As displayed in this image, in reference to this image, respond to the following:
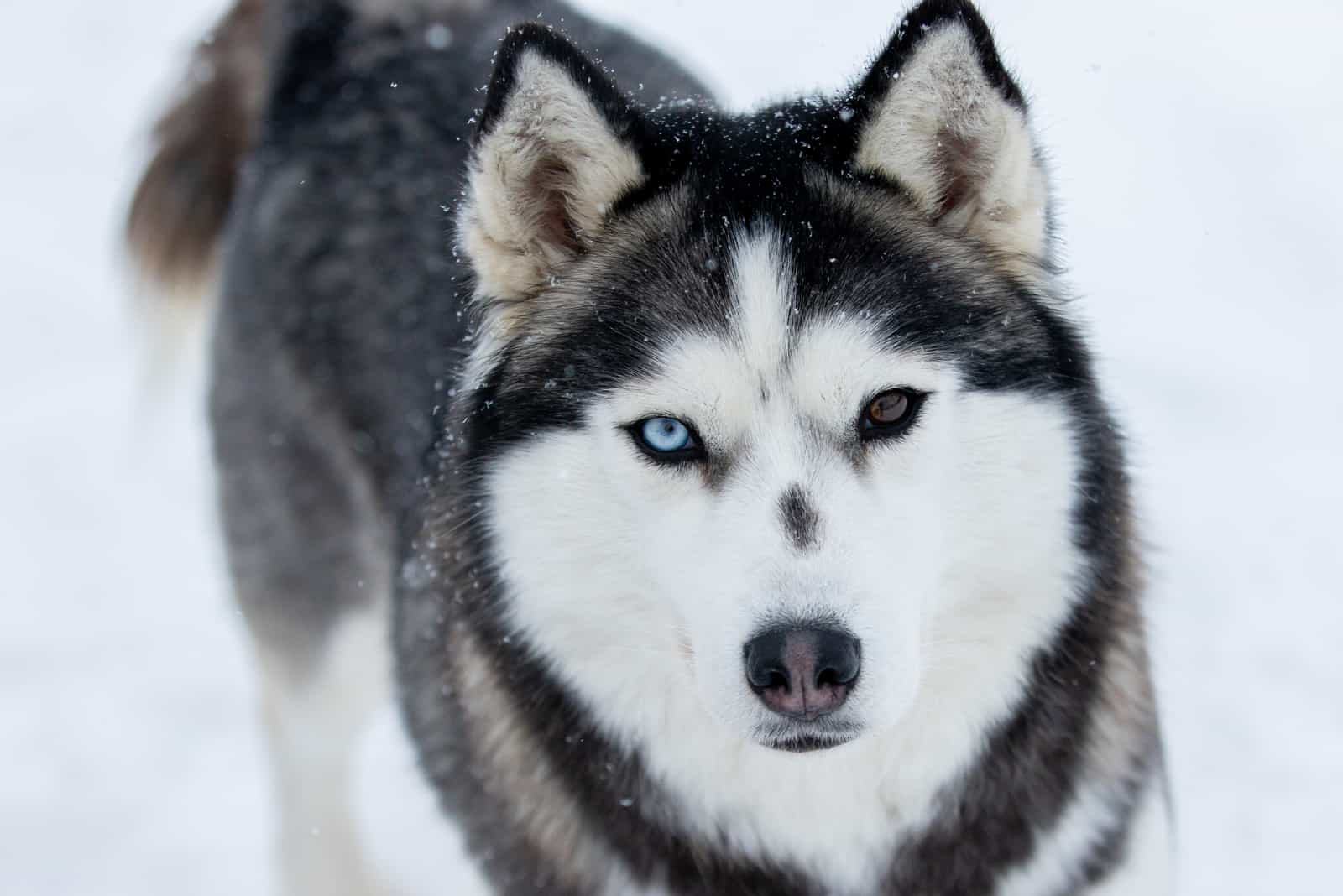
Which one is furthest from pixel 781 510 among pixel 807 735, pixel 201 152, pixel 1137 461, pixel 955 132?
pixel 201 152

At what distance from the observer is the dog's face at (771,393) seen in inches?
73.2

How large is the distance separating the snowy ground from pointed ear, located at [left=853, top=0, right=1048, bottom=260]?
409mm

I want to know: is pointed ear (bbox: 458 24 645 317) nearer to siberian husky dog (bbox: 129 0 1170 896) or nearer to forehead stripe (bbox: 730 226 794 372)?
siberian husky dog (bbox: 129 0 1170 896)

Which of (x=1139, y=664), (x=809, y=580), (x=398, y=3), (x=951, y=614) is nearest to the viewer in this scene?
(x=809, y=580)

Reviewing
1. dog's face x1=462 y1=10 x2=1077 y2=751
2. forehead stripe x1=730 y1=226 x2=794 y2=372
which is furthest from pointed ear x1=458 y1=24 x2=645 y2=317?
forehead stripe x1=730 y1=226 x2=794 y2=372

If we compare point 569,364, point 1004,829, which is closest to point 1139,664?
point 1004,829

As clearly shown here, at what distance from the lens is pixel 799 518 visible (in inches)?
72.8

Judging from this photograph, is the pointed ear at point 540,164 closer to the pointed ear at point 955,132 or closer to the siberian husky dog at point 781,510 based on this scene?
the siberian husky dog at point 781,510

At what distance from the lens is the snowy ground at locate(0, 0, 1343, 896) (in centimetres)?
369

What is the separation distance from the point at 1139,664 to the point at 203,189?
272cm

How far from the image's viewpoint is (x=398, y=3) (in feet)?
11.5

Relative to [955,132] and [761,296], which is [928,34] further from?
[761,296]

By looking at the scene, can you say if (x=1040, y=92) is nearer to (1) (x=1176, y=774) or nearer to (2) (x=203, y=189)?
(1) (x=1176, y=774)

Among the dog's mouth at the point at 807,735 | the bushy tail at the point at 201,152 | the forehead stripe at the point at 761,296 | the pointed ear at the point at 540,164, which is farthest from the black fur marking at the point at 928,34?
the bushy tail at the point at 201,152
